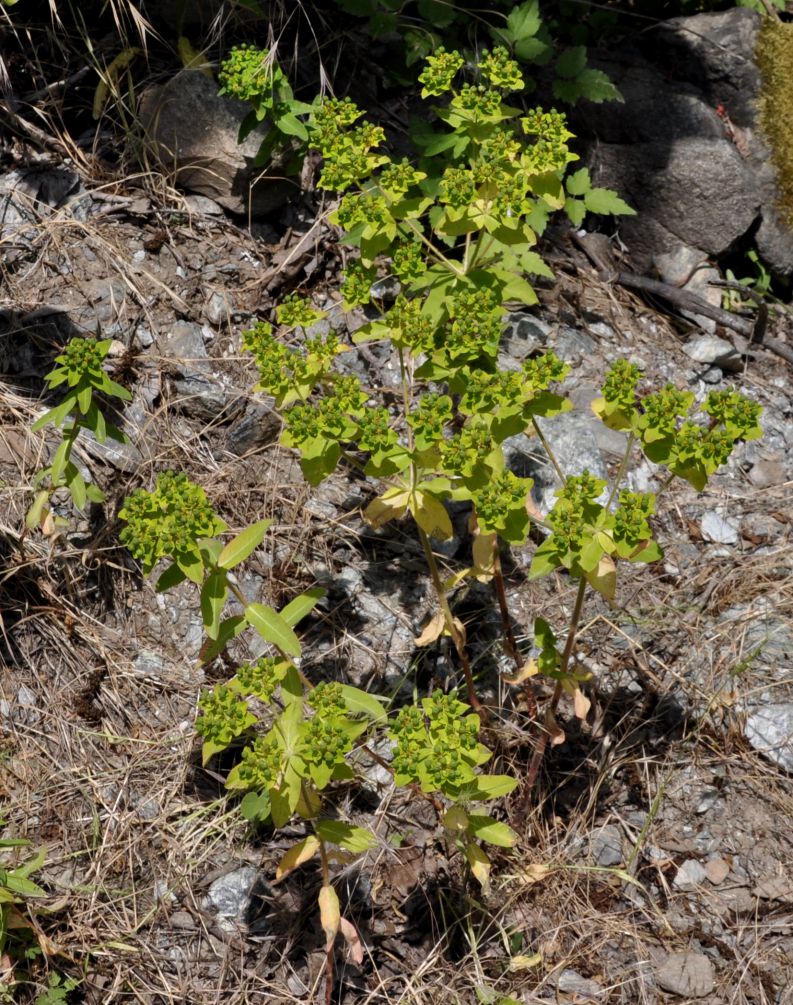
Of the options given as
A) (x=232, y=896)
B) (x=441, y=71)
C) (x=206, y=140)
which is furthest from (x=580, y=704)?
(x=206, y=140)

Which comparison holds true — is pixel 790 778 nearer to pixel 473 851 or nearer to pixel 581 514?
pixel 473 851

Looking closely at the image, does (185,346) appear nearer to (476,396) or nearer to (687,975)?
(476,396)

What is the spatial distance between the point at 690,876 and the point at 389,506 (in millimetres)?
1309

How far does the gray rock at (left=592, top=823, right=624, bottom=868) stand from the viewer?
117 inches

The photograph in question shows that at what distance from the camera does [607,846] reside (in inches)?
118

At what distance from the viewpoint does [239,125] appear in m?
3.94

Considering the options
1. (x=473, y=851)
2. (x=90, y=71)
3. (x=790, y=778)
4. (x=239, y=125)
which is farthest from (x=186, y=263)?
(x=790, y=778)

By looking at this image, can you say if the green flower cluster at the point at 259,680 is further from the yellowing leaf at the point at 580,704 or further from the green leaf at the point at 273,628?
the yellowing leaf at the point at 580,704

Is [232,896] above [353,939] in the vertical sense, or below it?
below

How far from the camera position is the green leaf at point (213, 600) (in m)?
2.47

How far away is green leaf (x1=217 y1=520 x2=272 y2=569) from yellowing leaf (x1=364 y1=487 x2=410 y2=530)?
1.05 feet

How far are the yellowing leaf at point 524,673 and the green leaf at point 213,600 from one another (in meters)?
0.81

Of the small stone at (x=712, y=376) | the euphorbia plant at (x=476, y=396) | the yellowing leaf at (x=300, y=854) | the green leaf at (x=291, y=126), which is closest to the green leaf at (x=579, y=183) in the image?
the small stone at (x=712, y=376)

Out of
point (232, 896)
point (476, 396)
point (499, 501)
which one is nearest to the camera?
point (499, 501)
